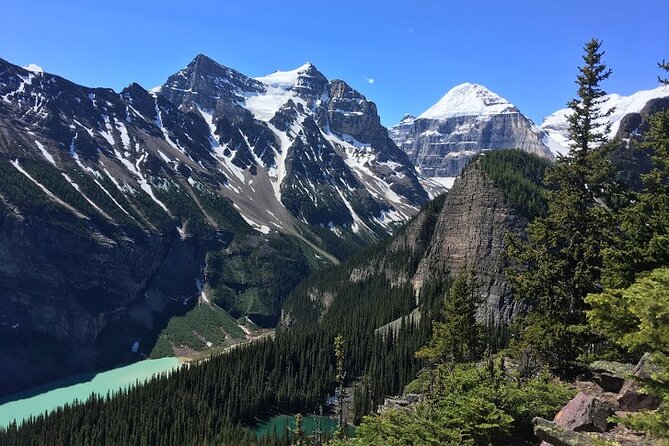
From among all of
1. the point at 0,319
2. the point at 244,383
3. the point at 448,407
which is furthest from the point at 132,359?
the point at 448,407

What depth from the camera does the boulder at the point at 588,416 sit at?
16469mm

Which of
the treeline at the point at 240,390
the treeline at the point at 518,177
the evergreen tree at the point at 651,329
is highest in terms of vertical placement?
the treeline at the point at 518,177

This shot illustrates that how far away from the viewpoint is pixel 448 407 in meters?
22.0

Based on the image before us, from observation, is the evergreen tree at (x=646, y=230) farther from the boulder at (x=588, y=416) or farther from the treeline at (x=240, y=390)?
the treeline at (x=240, y=390)

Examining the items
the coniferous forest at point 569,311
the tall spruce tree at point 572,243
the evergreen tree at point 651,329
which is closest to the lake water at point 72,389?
the coniferous forest at point 569,311

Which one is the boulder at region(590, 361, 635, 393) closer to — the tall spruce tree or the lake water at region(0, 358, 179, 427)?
Answer: the tall spruce tree

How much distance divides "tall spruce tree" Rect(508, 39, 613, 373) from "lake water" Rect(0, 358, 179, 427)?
12609 cm

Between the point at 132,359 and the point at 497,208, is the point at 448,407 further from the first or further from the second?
the point at 132,359

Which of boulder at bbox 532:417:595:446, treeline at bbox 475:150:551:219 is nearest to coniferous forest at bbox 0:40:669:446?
boulder at bbox 532:417:595:446

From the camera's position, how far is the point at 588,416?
16656 mm

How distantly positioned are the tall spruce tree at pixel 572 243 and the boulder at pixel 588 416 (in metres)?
8.61

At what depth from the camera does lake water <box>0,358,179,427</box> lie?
5566 inches

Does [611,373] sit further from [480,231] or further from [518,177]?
[518,177]

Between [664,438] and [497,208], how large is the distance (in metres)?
130
